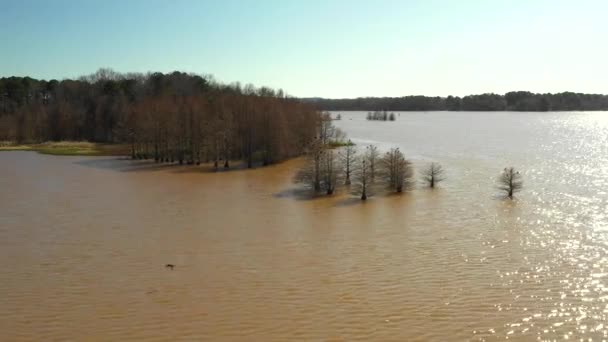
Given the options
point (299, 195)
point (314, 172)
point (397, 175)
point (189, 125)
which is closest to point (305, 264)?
point (299, 195)

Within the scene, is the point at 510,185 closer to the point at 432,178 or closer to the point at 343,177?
the point at 432,178

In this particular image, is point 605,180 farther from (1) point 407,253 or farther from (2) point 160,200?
(2) point 160,200

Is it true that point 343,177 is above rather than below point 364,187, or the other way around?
above

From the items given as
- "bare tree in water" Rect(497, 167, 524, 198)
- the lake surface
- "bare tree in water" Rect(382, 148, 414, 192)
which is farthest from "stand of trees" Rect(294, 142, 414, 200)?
"bare tree in water" Rect(497, 167, 524, 198)

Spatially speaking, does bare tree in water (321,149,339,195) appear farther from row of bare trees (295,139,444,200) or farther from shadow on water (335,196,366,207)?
shadow on water (335,196,366,207)

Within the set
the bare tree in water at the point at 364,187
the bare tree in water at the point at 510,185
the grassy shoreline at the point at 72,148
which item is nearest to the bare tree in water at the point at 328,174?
the bare tree in water at the point at 364,187
